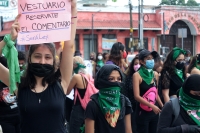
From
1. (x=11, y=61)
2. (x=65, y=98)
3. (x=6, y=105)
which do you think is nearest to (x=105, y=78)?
(x=65, y=98)

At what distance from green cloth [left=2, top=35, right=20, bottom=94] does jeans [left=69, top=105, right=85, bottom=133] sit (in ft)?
9.23

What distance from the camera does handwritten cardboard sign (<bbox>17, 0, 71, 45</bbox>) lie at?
3709 mm

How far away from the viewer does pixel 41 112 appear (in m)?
3.52

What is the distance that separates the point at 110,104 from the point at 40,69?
1.08m

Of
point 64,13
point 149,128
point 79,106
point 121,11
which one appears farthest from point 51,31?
point 121,11

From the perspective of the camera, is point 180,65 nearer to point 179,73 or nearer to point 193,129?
point 179,73

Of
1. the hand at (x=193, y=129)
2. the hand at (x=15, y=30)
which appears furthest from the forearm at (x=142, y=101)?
the hand at (x=15, y=30)

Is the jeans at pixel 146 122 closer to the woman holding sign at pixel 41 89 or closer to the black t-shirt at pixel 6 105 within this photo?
the black t-shirt at pixel 6 105

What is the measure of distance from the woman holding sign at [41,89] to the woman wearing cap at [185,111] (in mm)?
1036

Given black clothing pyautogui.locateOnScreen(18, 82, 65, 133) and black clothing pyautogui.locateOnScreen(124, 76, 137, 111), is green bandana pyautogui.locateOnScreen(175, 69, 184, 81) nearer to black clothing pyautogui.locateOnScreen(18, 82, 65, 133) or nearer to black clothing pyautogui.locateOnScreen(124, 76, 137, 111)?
black clothing pyautogui.locateOnScreen(124, 76, 137, 111)

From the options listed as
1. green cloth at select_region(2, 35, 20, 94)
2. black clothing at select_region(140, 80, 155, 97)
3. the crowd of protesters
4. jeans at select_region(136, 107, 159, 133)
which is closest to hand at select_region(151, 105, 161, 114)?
jeans at select_region(136, 107, 159, 133)

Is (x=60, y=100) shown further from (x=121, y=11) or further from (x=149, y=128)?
(x=121, y=11)

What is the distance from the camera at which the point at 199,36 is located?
41125 mm

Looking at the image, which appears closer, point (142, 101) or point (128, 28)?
point (142, 101)
